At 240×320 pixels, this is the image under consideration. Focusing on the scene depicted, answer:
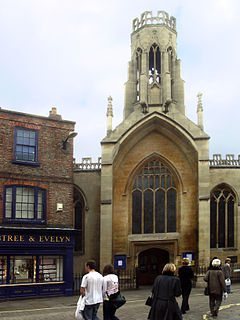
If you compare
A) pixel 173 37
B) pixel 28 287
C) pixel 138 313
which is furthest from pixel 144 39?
pixel 138 313

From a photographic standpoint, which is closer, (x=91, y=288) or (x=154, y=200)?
(x=91, y=288)

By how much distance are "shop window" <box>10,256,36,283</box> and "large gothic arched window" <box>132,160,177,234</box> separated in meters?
10.8

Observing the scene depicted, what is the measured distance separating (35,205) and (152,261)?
40.9 ft

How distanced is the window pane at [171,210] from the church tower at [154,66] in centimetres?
592

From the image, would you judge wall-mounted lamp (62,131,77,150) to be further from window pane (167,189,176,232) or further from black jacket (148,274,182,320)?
black jacket (148,274,182,320)

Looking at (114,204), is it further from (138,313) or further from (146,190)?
(138,313)

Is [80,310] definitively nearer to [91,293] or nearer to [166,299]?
[91,293]

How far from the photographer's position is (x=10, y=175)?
22.1 meters

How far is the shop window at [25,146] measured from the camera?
22.5m

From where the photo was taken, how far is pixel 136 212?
1254 inches

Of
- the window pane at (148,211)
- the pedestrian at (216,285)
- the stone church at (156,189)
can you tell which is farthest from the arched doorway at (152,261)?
the pedestrian at (216,285)

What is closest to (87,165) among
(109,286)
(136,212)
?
(136,212)

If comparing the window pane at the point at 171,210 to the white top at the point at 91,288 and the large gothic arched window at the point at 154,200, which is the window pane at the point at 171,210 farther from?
the white top at the point at 91,288

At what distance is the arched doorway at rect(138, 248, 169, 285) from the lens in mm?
32000
